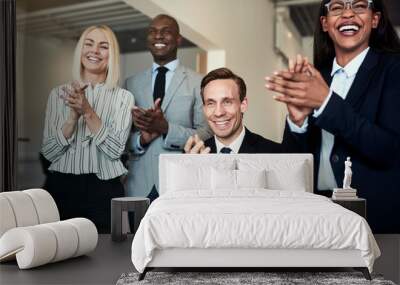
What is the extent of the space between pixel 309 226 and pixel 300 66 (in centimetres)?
237

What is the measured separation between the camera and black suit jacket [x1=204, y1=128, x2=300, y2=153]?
5.89m

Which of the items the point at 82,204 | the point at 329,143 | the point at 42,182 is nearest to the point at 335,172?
the point at 329,143

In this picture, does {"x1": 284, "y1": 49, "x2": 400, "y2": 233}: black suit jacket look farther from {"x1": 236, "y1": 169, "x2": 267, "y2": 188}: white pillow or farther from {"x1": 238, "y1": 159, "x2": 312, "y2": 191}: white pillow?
{"x1": 236, "y1": 169, "x2": 267, "y2": 188}: white pillow

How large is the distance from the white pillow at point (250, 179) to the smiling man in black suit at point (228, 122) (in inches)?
24.5

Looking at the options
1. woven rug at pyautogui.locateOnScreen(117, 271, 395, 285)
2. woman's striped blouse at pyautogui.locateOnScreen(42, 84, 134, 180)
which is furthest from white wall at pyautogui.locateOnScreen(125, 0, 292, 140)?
woven rug at pyautogui.locateOnScreen(117, 271, 395, 285)

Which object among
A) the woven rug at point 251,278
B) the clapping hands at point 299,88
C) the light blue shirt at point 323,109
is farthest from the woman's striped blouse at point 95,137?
the woven rug at point 251,278

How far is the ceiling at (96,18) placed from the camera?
5.91m

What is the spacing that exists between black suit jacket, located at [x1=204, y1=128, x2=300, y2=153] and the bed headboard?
0.12 metres

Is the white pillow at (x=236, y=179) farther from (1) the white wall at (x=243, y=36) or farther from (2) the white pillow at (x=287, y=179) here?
(1) the white wall at (x=243, y=36)

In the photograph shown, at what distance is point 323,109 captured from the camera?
223 inches

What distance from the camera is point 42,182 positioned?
21.1ft

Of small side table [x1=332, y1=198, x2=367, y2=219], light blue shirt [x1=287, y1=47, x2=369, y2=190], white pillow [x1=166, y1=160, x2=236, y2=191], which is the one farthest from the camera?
light blue shirt [x1=287, y1=47, x2=369, y2=190]

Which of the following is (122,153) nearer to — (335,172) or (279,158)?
(279,158)

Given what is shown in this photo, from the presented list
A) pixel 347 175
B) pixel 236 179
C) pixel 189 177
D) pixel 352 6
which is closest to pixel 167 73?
pixel 189 177
